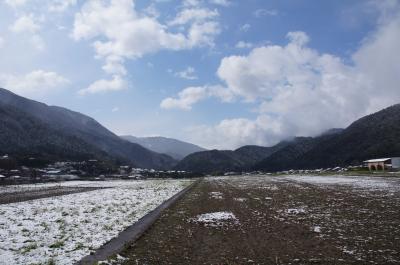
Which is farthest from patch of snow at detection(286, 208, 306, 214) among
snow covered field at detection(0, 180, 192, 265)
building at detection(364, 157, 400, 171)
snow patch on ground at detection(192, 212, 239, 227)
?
building at detection(364, 157, 400, 171)

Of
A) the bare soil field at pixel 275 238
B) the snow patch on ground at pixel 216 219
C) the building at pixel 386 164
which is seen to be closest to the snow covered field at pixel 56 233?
the bare soil field at pixel 275 238

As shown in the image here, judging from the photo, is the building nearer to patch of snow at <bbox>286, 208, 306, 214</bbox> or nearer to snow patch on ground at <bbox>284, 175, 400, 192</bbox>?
snow patch on ground at <bbox>284, 175, 400, 192</bbox>

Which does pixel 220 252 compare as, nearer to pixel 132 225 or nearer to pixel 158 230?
pixel 158 230

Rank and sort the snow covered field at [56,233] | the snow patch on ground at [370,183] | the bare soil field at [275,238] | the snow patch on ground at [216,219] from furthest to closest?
the snow patch on ground at [370,183] < the snow patch on ground at [216,219] < the snow covered field at [56,233] < the bare soil field at [275,238]

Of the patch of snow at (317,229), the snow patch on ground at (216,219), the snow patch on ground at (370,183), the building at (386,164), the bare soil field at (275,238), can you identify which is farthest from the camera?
the building at (386,164)

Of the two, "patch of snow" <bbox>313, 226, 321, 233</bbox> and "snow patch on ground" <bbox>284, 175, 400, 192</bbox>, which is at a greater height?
"snow patch on ground" <bbox>284, 175, 400, 192</bbox>

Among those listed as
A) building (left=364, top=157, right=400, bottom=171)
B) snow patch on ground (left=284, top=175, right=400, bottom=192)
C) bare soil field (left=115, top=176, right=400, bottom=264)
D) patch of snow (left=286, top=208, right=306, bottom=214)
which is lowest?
bare soil field (left=115, top=176, right=400, bottom=264)

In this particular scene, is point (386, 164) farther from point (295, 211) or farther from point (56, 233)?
point (56, 233)

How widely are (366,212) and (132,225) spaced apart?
14148 mm

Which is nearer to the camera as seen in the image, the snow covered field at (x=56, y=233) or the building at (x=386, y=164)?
the snow covered field at (x=56, y=233)

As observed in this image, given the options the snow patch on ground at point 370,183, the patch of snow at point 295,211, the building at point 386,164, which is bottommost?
the patch of snow at point 295,211

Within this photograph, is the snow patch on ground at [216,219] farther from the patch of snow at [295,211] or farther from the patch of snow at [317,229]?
the patch of snow at [317,229]

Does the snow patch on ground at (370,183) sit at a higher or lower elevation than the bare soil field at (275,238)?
higher

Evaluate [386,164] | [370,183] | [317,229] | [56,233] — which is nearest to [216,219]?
[317,229]
